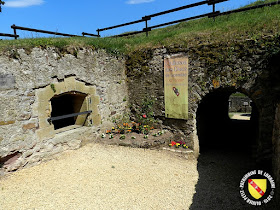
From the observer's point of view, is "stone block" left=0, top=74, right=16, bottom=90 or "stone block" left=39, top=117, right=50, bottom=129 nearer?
"stone block" left=0, top=74, right=16, bottom=90

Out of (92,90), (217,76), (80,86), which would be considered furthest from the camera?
(92,90)

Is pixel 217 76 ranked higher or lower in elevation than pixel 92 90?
higher

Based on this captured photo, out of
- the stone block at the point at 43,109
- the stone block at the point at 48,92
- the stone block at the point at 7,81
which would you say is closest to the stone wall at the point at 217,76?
the stone block at the point at 48,92

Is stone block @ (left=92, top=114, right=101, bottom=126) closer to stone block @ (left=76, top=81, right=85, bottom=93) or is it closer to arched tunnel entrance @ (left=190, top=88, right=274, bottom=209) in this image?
stone block @ (left=76, top=81, right=85, bottom=93)

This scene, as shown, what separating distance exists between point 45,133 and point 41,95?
0.90 meters

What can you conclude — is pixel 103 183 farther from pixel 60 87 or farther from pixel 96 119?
pixel 60 87

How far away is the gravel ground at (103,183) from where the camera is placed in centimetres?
318

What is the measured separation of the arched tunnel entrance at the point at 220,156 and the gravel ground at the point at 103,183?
29 cm

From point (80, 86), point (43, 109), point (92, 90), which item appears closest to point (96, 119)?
point (92, 90)

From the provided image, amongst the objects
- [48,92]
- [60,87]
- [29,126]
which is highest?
Answer: [60,87]

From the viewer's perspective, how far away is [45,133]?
447 cm

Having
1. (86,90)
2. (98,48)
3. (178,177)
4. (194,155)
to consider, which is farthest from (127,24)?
(178,177)

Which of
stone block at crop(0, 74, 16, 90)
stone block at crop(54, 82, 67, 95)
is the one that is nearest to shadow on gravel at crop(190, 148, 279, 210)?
stone block at crop(54, 82, 67, 95)

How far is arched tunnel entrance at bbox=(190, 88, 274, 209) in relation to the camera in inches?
137
